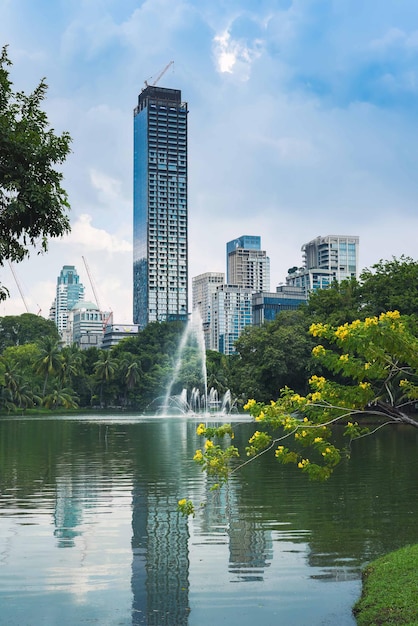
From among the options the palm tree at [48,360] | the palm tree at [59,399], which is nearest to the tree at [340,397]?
the palm tree at [48,360]

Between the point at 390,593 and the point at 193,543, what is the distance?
5175 mm

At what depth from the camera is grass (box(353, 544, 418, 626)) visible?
356 inches

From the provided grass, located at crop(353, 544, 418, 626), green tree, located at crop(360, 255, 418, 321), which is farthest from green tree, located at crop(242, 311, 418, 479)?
green tree, located at crop(360, 255, 418, 321)

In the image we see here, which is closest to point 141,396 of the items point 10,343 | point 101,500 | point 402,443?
point 10,343

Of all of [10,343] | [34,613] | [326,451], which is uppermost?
[10,343]

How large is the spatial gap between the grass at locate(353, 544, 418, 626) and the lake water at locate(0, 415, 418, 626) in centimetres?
30

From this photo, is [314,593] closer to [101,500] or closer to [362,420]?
[101,500]

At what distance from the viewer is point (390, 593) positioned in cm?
A: 983

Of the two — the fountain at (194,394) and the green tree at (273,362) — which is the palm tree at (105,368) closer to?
the fountain at (194,394)

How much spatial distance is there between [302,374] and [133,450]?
26.5m

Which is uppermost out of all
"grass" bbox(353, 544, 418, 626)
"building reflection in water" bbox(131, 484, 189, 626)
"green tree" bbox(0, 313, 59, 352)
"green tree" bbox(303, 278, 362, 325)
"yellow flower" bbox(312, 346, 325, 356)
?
"green tree" bbox(0, 313, 59, 352)

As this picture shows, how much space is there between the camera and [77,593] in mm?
11000

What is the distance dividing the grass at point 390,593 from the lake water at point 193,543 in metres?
0.30

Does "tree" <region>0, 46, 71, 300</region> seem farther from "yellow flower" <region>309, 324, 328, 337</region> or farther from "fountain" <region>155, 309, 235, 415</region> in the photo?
"fountain" <region>155, 309, 235, 415</region>
